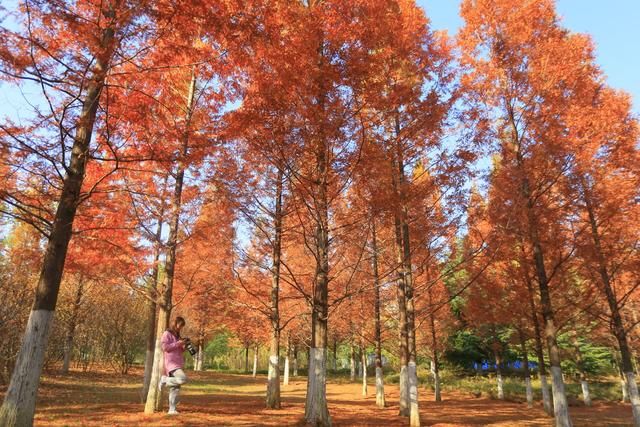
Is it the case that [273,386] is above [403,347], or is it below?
below

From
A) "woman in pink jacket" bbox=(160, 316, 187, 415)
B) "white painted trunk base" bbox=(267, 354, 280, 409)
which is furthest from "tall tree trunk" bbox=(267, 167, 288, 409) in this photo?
"woman in pink jacket" bbox=(160, 316, 187, 415)

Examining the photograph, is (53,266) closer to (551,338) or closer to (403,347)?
(403,347)

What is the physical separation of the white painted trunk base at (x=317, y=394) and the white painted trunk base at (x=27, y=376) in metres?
4.12

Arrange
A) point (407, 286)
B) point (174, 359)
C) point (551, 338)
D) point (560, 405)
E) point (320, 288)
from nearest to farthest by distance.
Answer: point (174, 359)
point (320, 288)
point (560, 405)
point (551, 338)
point (407, 286)

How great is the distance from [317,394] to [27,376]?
435 centimetres

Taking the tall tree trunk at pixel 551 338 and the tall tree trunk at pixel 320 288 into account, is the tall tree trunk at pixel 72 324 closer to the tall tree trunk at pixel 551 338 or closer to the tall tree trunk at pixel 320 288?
the tall tree trunk at pixel 320 288

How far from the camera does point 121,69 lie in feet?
23.6

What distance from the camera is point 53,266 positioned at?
5301 mm

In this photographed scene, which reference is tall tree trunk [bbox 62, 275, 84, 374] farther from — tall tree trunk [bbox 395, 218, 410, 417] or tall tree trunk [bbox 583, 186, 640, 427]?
tall tree trunk [bbox 583, 186, 640, 427]

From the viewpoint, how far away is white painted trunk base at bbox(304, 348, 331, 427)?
6.89 meters

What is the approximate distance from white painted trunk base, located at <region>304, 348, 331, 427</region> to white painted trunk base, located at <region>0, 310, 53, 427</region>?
4.12 meters

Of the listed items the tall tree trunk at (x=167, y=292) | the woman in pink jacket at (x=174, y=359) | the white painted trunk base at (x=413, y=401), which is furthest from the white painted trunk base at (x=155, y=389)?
the white painted trunk base at (x=413, y=401)

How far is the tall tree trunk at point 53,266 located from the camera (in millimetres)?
4742

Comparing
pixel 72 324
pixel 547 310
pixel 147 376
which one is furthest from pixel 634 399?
pixel 72 324
